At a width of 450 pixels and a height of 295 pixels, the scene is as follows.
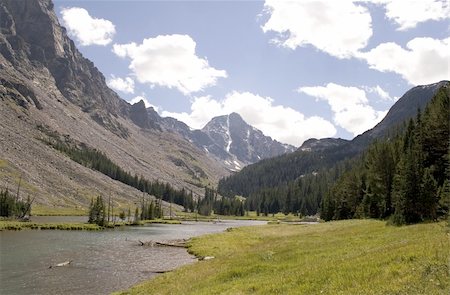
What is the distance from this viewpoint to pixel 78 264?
52844 mm

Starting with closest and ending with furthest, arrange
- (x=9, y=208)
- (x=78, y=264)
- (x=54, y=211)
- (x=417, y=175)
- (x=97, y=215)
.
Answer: (x=78, y=264)
(x=417, y=175)
(x=9, y=208)
(x=97, y=215)
(x=54, y=211)

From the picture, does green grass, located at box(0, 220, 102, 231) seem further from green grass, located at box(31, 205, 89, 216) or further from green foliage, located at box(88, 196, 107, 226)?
green grass, located at box(31, 205, 89, 216)

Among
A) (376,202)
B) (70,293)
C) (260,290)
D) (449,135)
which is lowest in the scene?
(70,293)

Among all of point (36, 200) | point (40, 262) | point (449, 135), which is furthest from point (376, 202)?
point (36, 200)

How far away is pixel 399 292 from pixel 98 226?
11363cm

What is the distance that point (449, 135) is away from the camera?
6119cm

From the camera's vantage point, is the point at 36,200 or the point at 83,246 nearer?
the point at 83,246

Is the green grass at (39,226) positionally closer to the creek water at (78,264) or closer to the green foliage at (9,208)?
the green foliage at (9,208)

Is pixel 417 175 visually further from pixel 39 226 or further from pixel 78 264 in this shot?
pixel 39 226

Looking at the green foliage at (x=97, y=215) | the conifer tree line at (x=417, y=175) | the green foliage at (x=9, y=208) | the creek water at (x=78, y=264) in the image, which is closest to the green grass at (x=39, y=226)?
the green foliage at (x=97, y=215)

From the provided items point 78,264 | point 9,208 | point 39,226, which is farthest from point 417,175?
point 9,208

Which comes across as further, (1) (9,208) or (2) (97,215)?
(2) (97,215)

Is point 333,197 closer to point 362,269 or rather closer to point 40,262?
point 40,262

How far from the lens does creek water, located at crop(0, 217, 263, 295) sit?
39500 mm
